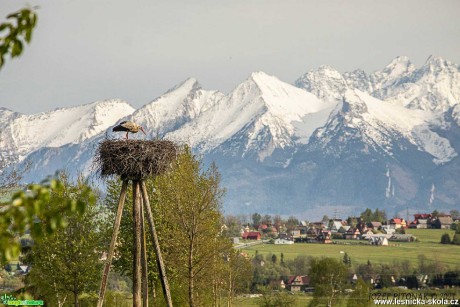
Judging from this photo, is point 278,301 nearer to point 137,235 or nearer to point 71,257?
point 71,257

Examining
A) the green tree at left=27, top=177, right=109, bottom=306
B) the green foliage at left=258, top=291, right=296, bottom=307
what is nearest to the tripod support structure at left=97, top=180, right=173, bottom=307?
the green tree at left=27, top=177, right=109, bottom=306

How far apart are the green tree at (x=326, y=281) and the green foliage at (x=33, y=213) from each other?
304 feet

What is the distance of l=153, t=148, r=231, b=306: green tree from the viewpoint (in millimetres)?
42125

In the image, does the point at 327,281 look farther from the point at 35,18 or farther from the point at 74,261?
the point at 35,18

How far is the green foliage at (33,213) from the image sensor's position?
823 cm

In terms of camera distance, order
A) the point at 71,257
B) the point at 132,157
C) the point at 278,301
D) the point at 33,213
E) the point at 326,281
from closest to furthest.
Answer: the point at 33,213 → the point at 132,157 → the point at 71,257 → the point at 278,301 → the point at 326,281

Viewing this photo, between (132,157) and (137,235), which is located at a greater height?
(132,157)

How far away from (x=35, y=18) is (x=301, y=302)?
4278 inches

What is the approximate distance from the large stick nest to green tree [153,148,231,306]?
10.7 metres

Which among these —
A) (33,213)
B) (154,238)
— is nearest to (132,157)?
(154,238)

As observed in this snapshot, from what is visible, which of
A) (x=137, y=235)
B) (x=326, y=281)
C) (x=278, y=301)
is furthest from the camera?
(x=326, y=281)

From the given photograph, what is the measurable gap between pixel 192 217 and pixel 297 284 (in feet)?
367

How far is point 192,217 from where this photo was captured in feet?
139

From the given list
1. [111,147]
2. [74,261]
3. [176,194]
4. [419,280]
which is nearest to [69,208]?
[111,147]
